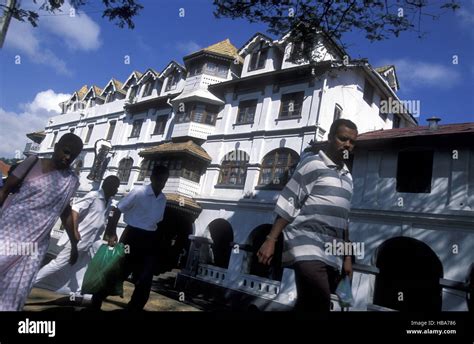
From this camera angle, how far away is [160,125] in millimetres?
19812

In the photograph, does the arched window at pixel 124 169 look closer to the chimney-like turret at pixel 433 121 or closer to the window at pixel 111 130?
Result: the window at pixel 111 130

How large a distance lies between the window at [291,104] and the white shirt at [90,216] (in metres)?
10.5

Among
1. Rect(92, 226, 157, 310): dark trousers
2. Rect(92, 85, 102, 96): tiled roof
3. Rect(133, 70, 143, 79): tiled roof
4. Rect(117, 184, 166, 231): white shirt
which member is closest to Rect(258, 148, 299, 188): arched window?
Rect(117, 184, 166, 231): white shirt

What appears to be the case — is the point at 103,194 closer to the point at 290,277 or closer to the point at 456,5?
the point at 456,5

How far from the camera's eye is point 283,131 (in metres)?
13.8

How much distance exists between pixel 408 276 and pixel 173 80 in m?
17.8

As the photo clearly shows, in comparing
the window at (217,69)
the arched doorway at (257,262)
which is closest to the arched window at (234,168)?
the arched doorway at (257,262)

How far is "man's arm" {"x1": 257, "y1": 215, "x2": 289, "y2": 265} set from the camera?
241cm

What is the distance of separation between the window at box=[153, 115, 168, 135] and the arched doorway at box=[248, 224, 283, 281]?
9.89m

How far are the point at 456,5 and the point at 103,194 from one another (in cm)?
685

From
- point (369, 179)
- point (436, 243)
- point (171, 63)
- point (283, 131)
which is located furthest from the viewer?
point (171, 63)

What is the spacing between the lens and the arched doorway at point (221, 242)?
609 inches

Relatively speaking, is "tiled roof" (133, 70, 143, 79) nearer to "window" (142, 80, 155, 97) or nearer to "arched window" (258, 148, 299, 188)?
"window" (142, 80, 155, 97)

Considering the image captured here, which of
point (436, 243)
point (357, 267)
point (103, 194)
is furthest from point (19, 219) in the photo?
point (436, 243)
